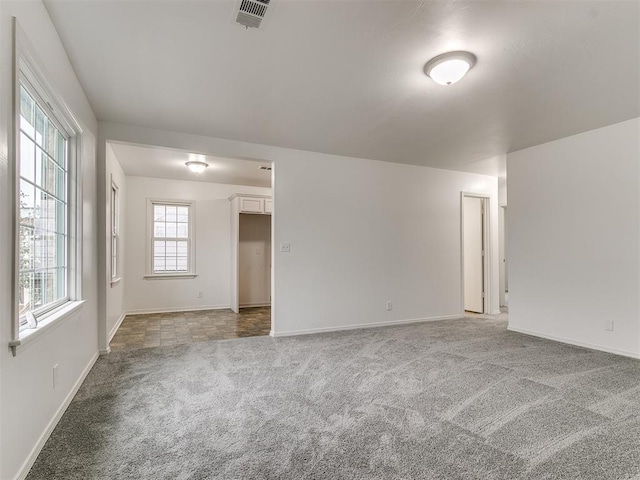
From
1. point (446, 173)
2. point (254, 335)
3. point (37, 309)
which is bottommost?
point (254, 335)

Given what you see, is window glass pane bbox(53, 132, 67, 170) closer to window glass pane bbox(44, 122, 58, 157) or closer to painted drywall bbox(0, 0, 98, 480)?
window glass pane bbox(44, 122, 58, 157)

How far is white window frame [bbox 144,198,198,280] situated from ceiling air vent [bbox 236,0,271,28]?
509 centimetres

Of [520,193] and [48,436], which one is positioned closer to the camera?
[48,436]

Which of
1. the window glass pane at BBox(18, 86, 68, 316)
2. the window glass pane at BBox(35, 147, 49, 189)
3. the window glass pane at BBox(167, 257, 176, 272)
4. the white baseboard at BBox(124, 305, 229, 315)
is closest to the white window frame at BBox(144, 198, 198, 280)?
the window glass pane at BBox(167, 257, 176, 272)

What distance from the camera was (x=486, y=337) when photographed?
4.43 m

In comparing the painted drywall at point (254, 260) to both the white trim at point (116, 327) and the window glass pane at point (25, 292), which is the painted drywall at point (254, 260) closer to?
the white trim at point (116, 327)

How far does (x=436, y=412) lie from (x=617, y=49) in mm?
2770

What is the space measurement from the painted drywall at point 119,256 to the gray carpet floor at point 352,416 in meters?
0.99

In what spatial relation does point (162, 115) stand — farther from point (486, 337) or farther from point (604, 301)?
point (604, 301)

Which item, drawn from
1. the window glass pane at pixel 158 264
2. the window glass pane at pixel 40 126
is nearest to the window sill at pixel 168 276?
the window glass pane at pixel 158 264

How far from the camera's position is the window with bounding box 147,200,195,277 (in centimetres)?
648

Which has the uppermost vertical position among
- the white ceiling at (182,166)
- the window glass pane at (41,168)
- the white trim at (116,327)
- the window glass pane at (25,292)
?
the white ceiling at (182,166)

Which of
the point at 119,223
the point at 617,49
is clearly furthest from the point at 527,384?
the point at 119,223

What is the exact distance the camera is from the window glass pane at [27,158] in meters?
1.91
